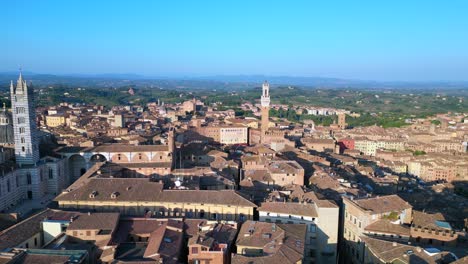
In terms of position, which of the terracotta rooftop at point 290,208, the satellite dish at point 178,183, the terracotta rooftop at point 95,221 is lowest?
the terracotta rooftop at point 290,208

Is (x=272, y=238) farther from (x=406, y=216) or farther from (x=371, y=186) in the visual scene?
(x=371, y=186)

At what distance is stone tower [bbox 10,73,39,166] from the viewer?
46.9 metres

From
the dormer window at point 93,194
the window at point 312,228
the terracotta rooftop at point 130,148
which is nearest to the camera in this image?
the window at point 312,228

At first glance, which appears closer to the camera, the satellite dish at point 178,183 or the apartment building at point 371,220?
the apartment building at point 371,220

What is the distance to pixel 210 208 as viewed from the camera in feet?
114

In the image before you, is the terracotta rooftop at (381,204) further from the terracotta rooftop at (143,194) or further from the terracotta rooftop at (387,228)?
the terracotta rooftop at (143,194)

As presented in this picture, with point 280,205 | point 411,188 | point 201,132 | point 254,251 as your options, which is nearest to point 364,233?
point 280,205

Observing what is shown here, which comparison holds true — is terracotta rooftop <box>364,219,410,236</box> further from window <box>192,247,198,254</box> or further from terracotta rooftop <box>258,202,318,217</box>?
window <box>192,247,198,254</box>

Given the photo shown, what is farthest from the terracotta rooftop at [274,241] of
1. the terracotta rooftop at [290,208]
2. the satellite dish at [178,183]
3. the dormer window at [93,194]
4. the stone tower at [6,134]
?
the stone tower at [6,134]

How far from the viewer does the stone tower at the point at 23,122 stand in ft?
154

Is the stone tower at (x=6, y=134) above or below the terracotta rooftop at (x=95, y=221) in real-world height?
above

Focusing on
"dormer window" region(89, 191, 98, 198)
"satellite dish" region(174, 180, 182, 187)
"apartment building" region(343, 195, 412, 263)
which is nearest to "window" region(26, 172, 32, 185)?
"dormer window" region(89, 191, 98, 198)

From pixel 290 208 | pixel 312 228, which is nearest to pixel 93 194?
pixel 290 208

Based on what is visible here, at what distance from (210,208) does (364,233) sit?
492 inches
